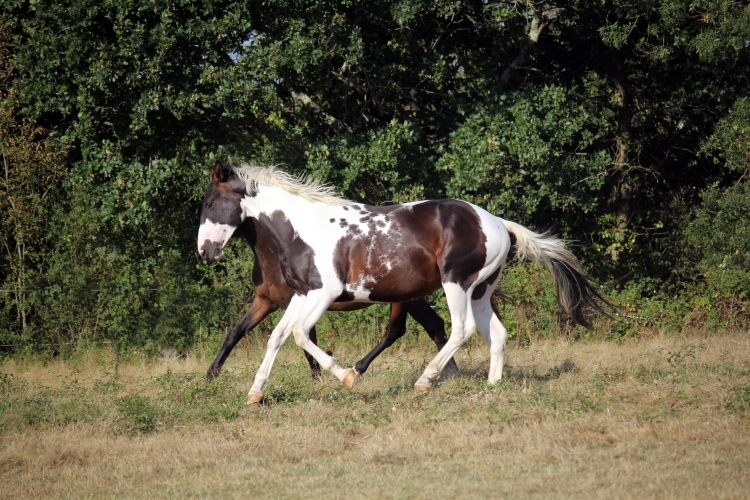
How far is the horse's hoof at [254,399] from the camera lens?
7271 mm

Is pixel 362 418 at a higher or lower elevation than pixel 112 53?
lower

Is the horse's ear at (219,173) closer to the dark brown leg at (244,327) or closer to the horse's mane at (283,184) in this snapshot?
the horse's mane at (283,184)

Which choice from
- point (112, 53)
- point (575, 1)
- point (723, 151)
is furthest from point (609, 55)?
point (112, 53)

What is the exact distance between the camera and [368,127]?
537 inches

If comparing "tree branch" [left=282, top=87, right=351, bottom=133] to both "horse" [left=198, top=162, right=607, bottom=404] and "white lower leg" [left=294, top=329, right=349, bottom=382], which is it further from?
"white lower leg" [left=294, top=329, right=349, bottom=382]

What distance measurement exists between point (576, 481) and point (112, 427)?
12.7 feet

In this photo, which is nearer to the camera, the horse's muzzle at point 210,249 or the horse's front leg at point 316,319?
the horse's front leg at point 316,319

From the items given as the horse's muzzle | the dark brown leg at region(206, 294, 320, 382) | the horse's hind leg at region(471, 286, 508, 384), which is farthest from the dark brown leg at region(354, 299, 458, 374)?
the horse's muzzle

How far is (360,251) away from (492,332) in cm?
153

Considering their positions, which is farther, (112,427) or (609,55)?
(609,55)

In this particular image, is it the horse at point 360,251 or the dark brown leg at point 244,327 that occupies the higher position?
the horse at point 360,251

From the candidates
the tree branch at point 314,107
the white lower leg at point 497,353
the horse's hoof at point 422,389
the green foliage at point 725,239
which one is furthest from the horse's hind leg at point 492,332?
the tree branch at point 314,107

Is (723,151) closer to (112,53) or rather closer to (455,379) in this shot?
(455,379)

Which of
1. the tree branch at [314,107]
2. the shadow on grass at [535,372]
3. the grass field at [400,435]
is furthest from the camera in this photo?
the tree branch at [314,107]
